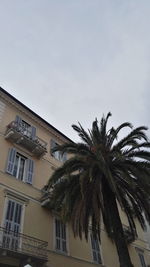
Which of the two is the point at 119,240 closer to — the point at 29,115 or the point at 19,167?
the point at 19,167

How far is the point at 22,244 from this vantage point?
12891mm

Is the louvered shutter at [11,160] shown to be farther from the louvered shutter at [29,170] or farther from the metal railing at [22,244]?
the metal railing at [22,244]

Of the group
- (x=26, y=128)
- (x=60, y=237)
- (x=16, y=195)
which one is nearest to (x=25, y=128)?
(x=26, y=128)

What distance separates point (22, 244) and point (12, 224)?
3.82 ft

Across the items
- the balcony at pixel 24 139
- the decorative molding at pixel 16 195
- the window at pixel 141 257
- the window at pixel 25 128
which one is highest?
the window at pixel 25 128

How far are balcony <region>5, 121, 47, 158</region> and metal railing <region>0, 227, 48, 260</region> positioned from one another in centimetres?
610

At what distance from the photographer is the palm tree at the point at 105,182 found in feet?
39.1

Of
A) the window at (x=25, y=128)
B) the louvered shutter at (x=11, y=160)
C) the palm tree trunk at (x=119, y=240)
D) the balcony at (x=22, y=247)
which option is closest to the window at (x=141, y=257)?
the balcony at (x=22, y=247)

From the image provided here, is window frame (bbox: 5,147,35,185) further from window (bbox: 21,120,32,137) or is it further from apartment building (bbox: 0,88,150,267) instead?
window (bbox: 21,120,32,137)

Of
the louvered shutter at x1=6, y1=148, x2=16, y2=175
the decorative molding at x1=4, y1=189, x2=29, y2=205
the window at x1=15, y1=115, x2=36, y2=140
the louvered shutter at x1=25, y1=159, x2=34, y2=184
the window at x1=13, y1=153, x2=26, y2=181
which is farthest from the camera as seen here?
the window at x1=15, y1=115, x2=36, y2=140

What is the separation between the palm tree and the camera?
11906 mm

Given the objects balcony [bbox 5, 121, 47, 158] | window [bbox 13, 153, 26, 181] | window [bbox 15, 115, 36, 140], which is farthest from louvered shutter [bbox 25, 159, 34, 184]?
window [bbox 15, 115, 36, 140]

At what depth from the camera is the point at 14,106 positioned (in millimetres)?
19000

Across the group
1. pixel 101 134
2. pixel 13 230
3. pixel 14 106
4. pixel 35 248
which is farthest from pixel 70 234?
pixel 14 106
